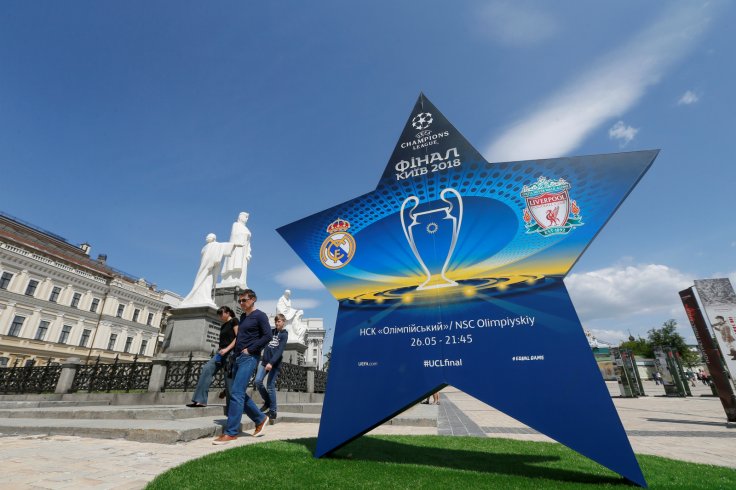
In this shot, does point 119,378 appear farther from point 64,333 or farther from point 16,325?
point 64,333

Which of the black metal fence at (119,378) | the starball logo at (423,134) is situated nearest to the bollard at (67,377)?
the black metal fence at (119,378)

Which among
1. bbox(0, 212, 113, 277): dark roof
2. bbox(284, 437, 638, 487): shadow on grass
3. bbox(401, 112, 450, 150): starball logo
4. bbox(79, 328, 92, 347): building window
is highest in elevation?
bbox(0, 212, 113, 277): dark roof

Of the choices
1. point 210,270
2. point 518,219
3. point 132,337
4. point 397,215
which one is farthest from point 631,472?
point 132,337

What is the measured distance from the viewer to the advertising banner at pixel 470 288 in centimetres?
335

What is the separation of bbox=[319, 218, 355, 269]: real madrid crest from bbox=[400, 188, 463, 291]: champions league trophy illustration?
0.85m

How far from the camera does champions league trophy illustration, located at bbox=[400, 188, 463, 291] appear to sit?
4.22m

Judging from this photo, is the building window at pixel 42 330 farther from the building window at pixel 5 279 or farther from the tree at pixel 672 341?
the tree at pixel 672 341

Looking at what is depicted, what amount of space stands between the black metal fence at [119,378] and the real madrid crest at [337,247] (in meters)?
5.28

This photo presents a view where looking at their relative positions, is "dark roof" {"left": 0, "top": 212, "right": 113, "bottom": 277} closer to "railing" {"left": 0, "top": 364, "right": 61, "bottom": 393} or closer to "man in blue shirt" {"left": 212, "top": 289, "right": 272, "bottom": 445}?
"railing" {"left": 0, "top": 364, "right": 61, "bottom": 393}

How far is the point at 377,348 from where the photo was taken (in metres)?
4.23

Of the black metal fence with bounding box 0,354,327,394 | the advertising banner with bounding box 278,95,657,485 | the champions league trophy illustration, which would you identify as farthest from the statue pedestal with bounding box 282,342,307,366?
the champions league trophy illustration

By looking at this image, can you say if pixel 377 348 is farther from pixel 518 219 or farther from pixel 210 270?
pixel 210 270

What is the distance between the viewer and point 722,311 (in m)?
8.63

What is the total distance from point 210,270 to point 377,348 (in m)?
9.97
